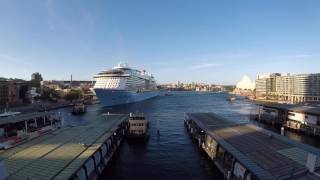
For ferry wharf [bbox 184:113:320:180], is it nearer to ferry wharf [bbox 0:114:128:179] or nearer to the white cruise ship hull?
ferry wharf [bbox 0:114:128:179]

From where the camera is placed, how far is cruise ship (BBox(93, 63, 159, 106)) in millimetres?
114062

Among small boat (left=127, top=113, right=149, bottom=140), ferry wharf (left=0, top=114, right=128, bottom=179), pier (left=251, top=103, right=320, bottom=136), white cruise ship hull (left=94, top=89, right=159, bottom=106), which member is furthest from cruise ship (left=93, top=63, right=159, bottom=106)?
ferry wharf (left=0, top=114, right=128, bottom=179)

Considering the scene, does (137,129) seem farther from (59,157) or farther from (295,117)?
(295,117)

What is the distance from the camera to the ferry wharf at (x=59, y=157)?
843 inches

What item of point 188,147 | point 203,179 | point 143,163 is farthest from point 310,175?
point 188,147

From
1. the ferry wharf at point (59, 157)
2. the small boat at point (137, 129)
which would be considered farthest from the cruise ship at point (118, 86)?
the ferry wharf at point (59, 157)

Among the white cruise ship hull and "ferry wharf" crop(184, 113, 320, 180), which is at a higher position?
the white cruise ship hull

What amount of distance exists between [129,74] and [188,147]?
9011cm

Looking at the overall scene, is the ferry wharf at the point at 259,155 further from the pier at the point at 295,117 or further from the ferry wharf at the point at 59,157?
the pier at the point at 295,117

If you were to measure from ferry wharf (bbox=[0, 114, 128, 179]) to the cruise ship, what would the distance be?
2949 inches

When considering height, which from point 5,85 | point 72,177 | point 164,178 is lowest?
point 164,178

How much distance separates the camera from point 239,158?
24375mm

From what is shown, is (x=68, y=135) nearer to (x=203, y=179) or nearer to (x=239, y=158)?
(x=203, y=179)

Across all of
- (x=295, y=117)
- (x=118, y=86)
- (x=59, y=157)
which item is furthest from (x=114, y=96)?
(x=59, y=157)
